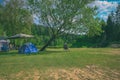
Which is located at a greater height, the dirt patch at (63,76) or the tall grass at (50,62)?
the tall grass at (50,62)

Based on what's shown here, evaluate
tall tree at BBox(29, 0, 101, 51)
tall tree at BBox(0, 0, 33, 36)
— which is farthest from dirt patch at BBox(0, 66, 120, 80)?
tall tree at BBox(0, 0, 33, 36)

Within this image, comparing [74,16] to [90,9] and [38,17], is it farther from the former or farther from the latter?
[38,17]

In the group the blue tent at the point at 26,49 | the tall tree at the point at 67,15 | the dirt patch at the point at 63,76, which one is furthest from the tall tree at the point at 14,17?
the dirt patch at the point at 63,76

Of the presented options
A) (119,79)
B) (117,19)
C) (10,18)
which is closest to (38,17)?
(10,18)

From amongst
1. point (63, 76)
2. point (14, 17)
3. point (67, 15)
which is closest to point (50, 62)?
point (63, 76)

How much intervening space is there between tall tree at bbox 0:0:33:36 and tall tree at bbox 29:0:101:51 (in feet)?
41.6

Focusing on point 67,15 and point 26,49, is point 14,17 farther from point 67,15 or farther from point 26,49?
point 26,49

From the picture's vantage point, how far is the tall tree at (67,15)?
41.8 meters

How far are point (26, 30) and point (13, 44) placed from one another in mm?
4132

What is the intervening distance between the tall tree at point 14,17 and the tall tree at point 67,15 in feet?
41.6

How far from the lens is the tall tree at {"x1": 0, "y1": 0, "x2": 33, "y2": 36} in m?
56.0

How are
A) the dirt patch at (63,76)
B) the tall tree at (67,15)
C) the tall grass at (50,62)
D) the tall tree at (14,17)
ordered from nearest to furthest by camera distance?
the dirt patch at (63,76)
the tall grass at (50,62)
the tall tree at (67,15)
the tall tree at (14,17)

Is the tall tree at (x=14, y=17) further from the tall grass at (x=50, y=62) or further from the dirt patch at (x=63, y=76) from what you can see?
the dirt patch at (x=63, y=76)

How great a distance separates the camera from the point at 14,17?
185 feet
